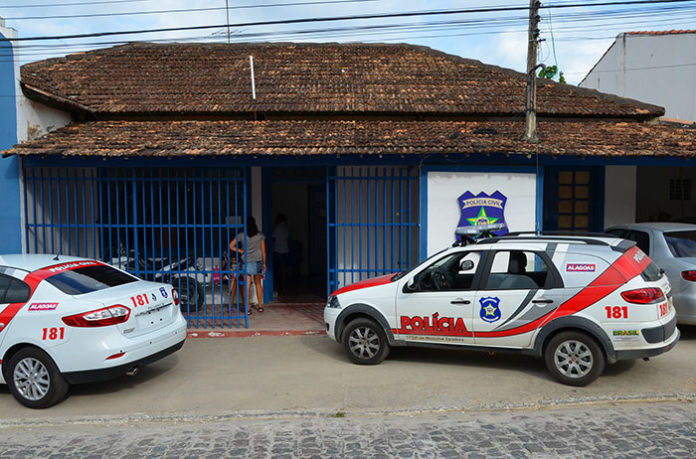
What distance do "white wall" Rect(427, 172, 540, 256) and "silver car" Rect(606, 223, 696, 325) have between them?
1633mm

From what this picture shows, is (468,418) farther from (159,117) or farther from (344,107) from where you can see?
(159,117)

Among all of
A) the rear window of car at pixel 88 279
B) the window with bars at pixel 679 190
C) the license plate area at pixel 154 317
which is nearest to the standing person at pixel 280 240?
the rear window of car at pixel 88 279

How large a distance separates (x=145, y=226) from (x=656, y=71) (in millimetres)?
17904

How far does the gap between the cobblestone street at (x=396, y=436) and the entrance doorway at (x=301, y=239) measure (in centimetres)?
646

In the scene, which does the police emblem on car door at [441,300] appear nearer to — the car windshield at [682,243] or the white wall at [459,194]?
the white wall at [459,194]

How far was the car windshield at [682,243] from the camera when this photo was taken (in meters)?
7.68

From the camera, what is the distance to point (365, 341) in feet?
22.7

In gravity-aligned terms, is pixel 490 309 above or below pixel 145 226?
below

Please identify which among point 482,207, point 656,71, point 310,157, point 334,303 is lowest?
point 334,303

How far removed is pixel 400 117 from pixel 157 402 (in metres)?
6.82

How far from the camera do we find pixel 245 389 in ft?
20.3

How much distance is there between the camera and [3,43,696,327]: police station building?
8.74 metres

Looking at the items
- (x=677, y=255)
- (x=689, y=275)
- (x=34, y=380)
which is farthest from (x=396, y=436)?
(x=677, y=255)

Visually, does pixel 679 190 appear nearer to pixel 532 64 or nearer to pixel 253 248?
pixel 532 64
